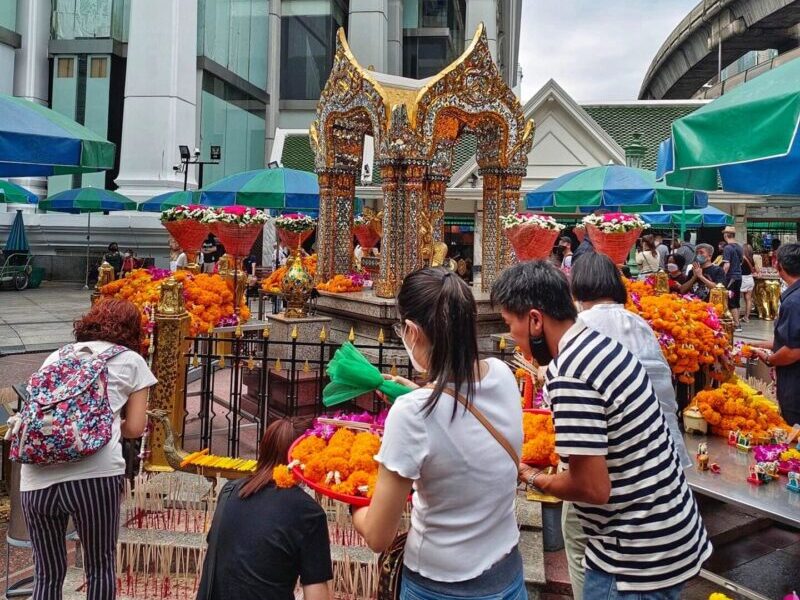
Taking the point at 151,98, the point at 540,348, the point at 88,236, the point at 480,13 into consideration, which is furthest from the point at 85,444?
the point at 480,13


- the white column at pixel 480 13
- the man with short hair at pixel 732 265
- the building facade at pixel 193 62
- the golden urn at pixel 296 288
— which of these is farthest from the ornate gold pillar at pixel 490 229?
the white column at pixel 480 13

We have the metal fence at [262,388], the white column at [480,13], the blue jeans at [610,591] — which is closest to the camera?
the blue jeans at [610,591]

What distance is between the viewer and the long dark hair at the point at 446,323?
1.90 m

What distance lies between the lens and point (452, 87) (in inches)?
332

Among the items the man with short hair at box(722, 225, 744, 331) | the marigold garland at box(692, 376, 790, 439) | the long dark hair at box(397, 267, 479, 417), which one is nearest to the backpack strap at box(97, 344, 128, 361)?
the long dark hair at box(397, 267, 479, 417)

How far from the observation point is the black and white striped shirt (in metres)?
2.00

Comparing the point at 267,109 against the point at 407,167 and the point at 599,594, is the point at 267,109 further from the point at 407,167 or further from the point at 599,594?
the point at 599,594

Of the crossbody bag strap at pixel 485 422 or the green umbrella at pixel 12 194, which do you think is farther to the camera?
the green umbrella at pixel 12 194

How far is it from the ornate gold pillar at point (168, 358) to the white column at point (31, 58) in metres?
19.4

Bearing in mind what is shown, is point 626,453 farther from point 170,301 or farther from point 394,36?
point 394,36

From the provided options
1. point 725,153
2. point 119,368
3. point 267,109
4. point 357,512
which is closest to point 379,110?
point 725,153

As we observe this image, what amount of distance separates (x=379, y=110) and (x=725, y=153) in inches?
208

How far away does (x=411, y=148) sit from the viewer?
8117mm

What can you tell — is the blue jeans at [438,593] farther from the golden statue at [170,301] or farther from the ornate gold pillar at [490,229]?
the ornate gold pillar at [490,229]
